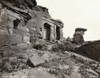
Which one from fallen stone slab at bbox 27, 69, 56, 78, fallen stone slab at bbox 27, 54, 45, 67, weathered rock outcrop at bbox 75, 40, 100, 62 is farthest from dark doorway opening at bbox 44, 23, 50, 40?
fallen stone slab at bbox 27, 69, 56, 78

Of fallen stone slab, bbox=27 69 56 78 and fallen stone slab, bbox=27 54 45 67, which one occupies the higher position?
A: fallen stone slab, bbox=27 54 45 67

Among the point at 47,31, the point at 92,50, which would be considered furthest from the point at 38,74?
the point at 47,31

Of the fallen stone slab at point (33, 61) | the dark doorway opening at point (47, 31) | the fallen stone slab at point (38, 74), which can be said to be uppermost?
the dark doorway opening at point (47, 31)

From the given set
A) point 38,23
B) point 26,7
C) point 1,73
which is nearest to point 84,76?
point 1,73

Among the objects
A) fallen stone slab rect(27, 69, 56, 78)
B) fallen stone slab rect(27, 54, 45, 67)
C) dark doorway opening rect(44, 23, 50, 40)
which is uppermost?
dark doorway opening rect(44, 23, 50, 40)

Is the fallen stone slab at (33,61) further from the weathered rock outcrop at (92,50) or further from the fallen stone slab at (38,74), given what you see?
the weathered rock outcrop at (92,50)

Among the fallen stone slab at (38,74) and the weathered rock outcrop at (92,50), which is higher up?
the weathered rock outcrop at (92,50)

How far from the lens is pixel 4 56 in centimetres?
1005

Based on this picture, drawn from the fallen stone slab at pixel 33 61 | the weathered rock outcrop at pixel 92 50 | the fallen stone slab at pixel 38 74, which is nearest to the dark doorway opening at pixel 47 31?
the weathered rock outcrop at pixel 92 50

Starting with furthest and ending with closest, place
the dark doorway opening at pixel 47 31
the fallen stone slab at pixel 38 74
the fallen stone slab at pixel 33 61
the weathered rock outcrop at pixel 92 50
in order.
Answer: the dark doorway opening at pixel 47 31 < the weathered rock outcrop at pixel 92 50 < the fallen stone slab at pixel 33 61 < the fallen stone slab at pixel 38 74

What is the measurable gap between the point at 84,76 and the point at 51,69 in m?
1.76

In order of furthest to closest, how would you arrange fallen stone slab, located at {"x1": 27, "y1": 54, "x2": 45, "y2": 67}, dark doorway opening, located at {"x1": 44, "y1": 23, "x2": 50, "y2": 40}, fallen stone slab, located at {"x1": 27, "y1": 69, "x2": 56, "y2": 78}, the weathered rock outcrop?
dark doorway opening, located at {"x1": 44, "y1": 23, "x2": 50, "y2": 40} → the weathered rock outcrop → fallen stone slab, located at {"x1": 27, "y1": 54, "x2": 45, "y2": 67} → fallen stone slab, located at {"x1": 27, "y1": 69, "x2": 56, "y2": 78}

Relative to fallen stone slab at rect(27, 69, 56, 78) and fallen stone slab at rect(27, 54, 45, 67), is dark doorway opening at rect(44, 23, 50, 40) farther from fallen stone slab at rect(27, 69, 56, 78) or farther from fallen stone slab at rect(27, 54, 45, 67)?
fallen stone slab at rect(27, 69, 56, 78)

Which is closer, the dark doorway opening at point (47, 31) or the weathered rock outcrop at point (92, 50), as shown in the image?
the weathered rock outcrop at point (92, 50)
